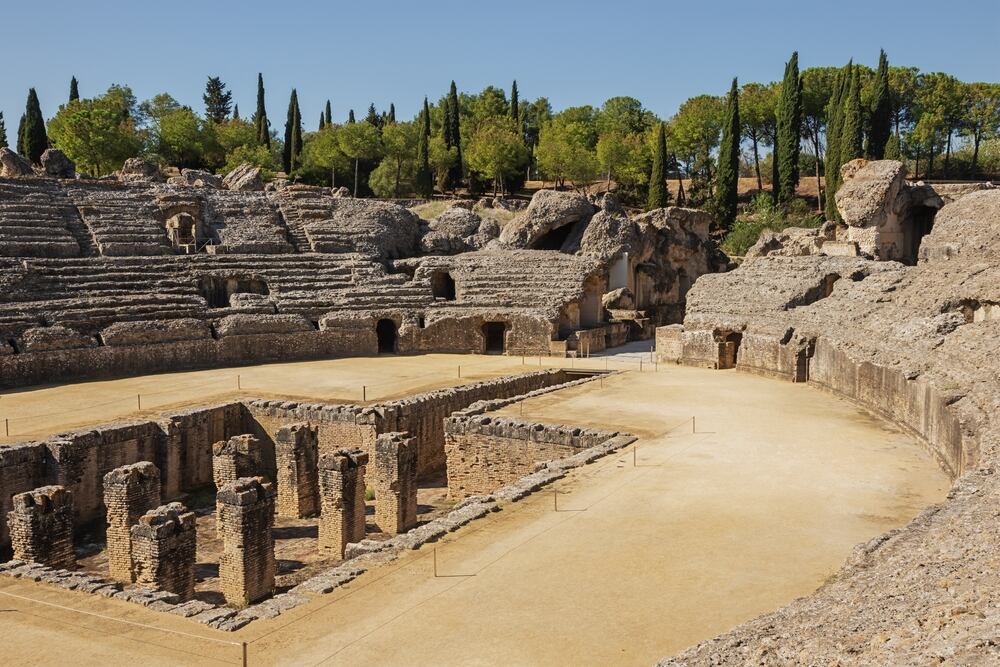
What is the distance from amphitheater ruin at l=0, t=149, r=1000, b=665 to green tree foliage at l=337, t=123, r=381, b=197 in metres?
10.2

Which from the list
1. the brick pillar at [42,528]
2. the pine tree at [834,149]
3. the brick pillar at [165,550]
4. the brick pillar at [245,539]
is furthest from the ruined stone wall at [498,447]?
the pine tree at [834,149]

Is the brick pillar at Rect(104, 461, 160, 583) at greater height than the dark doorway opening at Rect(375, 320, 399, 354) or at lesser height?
lesser

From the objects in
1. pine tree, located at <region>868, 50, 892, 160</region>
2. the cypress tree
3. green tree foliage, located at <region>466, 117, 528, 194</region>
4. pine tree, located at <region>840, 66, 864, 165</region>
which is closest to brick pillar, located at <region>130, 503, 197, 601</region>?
pine tree, located at <region>840, 66, 864, 165</region>

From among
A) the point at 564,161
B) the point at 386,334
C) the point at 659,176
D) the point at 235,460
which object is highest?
the point at 564,161

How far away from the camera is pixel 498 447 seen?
54.6 feet

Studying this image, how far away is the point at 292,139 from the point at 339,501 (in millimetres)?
45570

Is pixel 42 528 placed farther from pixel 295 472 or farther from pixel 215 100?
pixel 215 100

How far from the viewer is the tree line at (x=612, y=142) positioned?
47.9 m

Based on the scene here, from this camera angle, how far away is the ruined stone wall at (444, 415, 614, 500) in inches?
635

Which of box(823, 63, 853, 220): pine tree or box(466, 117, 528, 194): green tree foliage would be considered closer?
box(823, 63, 853, 220): pine tree

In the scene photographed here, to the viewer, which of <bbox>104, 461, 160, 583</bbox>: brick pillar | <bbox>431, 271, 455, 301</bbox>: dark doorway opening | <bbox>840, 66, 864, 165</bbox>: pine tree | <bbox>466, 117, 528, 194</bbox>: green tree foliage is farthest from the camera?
<bbox>466, 117, 528, 194</bbox>: green tree foliage

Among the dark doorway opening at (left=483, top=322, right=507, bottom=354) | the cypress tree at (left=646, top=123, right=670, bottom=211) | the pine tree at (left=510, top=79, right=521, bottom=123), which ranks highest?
the pine tree at (left=510, top=79, right=521, bottom=123)

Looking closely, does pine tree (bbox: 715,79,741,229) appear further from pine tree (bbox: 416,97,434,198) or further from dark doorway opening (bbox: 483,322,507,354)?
dark doorway opening (bbox: 483,322,507,354)

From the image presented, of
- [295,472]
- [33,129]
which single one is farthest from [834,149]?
[33,129]
